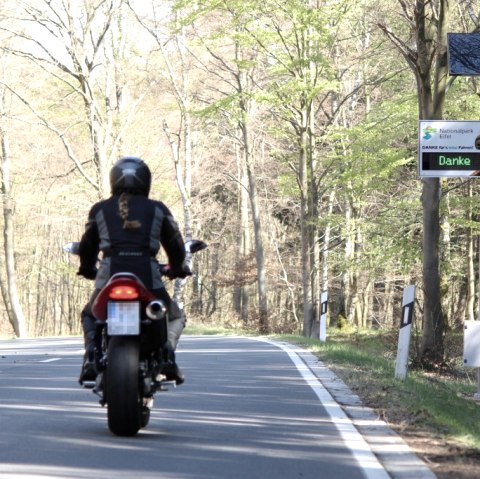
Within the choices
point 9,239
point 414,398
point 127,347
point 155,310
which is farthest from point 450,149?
point 9,239

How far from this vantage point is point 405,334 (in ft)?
45.8

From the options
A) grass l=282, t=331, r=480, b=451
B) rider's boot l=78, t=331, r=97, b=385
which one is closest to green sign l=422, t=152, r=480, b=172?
grass l=282, t=331, r=480, b=451

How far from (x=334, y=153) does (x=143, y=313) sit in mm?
25020

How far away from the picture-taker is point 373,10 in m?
28.0

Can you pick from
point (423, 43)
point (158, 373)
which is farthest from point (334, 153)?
point (158, 373)

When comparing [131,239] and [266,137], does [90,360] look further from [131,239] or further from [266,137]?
[266,137]

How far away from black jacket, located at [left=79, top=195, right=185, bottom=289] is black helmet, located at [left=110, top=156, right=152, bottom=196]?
0.26ft

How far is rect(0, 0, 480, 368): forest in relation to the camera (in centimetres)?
2909

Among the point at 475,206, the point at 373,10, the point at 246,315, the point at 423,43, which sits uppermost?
the point at 373,10

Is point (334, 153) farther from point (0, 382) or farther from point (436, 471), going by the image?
point (436, 471)

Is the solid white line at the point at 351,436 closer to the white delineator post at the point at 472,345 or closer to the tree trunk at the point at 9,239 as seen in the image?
the white delineator post at the point at 472,345

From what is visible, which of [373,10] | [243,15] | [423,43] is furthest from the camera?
[243,15]

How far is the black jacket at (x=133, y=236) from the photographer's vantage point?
25.9 ft

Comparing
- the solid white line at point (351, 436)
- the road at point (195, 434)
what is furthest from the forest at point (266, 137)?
the road at point (195, 434)
